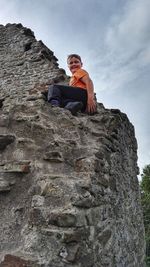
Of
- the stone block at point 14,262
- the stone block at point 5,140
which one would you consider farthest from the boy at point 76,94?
the stone block at point 14,262

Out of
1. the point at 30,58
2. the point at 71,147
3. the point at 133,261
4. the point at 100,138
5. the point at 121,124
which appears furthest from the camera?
the point at 30,58

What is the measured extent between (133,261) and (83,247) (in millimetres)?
1974

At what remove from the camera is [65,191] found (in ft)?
10.5

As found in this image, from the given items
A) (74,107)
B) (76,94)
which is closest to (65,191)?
(74,107)

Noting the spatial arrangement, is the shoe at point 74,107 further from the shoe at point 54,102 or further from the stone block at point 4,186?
the stone block at point 4,186

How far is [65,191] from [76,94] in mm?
1790

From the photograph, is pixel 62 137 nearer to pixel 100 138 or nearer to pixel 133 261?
pixel 100 138

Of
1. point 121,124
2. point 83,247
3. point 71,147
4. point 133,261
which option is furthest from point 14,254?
point 121,124

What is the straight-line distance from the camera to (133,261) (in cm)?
471

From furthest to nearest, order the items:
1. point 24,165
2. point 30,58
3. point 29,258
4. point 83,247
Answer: point 30,58 < point 24,165 < point 83,247 < point 29,258

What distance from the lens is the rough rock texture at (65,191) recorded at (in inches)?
116

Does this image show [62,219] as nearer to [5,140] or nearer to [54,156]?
[54,156]

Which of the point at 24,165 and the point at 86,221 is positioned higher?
the point at 24,165

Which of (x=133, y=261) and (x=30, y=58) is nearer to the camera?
(x=133, y=261)
